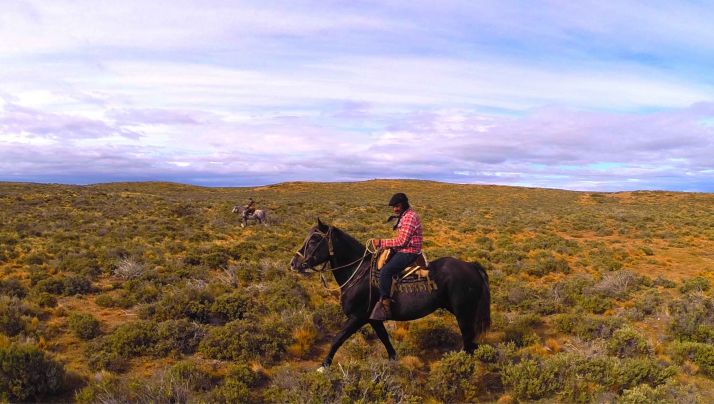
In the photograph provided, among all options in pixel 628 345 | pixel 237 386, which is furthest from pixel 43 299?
pixel 628 345

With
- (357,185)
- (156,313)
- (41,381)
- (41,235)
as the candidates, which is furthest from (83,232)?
(357,185)

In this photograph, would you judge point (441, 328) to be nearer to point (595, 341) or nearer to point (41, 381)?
point (595, 341)

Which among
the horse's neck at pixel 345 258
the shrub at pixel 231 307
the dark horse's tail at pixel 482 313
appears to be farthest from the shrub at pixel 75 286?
the dark horse's tail at pixel 482 313

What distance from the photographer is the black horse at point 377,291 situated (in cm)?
687

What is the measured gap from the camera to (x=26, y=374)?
19.0 feet

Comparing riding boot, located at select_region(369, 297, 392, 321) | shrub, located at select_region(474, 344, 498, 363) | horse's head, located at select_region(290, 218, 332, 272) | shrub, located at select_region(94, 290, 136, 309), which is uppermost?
horse's head, located at select_region(290, 218, 332, 272)

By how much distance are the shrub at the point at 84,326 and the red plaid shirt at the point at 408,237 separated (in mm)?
6385

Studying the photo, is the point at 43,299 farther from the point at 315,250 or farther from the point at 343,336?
the point at 343,336

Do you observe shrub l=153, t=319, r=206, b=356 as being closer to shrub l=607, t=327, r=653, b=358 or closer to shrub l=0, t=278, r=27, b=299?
shrub l=0, t=278, r=27, b=299

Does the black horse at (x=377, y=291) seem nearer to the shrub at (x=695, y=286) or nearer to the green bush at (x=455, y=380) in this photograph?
the green bush at (x=455, y=380)

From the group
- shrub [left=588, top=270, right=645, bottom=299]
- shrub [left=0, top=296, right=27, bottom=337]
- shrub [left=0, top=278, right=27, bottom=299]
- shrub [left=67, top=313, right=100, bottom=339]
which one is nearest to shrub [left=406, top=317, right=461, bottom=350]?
shrub [left=588, top=270, right=645, bottom=299]

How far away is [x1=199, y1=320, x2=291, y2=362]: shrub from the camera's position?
7422mm

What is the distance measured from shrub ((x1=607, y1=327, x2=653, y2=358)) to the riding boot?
4202 mm

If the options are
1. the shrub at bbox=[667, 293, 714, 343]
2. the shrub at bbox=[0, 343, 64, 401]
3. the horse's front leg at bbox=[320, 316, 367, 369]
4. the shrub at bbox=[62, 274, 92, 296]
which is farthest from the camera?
the shrub at bbox=[62, 274, 92, 296]
